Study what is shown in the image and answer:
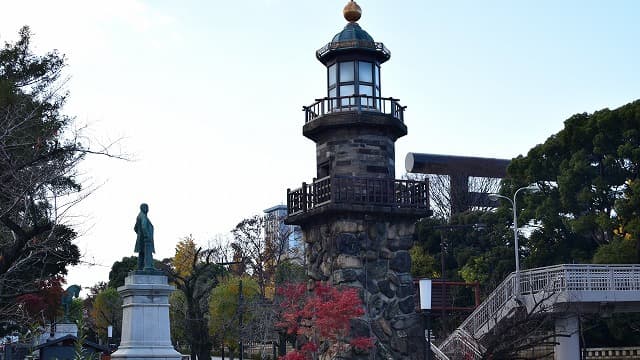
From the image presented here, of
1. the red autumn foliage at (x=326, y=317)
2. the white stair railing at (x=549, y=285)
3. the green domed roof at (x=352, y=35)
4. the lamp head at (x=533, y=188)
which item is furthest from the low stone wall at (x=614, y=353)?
the green domed roof at (x=352, y=35)

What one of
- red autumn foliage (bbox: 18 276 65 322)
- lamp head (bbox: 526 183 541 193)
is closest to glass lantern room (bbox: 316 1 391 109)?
lamp head (bbox: 526 183 541 193)

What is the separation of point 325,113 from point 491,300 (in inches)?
433

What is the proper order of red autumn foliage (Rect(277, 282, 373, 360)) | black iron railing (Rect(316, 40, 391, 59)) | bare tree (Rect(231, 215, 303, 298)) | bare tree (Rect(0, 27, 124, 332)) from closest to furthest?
bare tree (Rect(0, 27, 124, 332)), red autumn foliage (Rect(277, 282, 373, 360)), black iron railing (Rect(316, 40, 391, 59)), bare tree (Rect(231, 215, 303, 298))

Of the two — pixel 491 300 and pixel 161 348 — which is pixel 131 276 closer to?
pixel 161 348

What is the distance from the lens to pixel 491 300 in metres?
38.1

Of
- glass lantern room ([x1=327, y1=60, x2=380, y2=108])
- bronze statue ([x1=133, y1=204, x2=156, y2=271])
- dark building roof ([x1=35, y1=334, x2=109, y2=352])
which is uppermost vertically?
glass lantern room ([x1=327, y1=60, x2=380, y2=108])

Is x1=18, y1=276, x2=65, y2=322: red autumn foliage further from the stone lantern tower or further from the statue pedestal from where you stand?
the statue pedestal

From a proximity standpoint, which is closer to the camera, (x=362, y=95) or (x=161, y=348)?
(x=161, y=348)

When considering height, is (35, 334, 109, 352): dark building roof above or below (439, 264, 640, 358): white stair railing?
below

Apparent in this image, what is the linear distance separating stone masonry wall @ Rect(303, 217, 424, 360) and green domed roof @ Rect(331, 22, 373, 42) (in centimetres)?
762

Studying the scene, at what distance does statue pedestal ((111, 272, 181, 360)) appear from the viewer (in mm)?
24484

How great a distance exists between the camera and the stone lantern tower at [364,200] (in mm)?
35000

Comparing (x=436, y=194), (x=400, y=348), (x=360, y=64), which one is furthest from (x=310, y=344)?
(x=436, y=194)

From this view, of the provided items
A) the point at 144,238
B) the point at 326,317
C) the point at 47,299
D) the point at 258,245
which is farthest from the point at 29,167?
the point at 258,245
